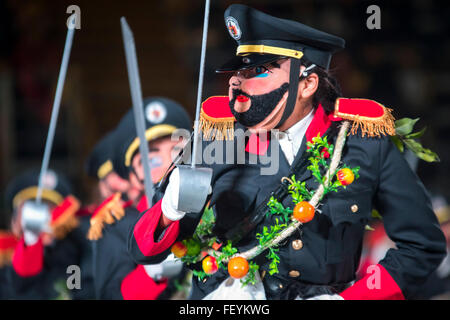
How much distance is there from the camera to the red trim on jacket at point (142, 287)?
2.96m

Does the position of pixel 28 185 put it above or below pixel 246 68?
below

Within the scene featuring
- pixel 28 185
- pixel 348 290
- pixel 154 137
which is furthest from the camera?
pixel 28 185

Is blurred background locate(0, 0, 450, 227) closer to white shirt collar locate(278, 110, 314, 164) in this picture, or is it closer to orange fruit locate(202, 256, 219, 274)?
white shirt collar locate(278, 110, 314, 164)

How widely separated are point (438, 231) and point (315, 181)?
16.8 inches

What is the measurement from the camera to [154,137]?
318cm

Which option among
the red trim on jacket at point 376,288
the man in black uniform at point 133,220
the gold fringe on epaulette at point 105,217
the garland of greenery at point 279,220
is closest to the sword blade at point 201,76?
the garland of greenery at point 279,220

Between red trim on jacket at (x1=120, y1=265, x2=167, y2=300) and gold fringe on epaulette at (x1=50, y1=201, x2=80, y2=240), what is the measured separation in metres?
1.24

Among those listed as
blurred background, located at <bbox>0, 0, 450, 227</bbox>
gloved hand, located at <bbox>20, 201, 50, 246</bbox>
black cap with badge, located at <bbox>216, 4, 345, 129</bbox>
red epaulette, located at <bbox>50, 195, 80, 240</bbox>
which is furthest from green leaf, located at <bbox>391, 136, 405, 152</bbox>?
blurred background, located at <bbox>0, 0, 450, 227</bbox>

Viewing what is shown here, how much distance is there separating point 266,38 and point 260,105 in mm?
210

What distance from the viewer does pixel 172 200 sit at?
81.8 inches

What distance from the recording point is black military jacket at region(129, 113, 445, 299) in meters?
2.26
